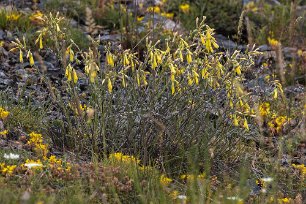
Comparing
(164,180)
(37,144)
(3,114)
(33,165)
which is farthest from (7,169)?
(3,114)

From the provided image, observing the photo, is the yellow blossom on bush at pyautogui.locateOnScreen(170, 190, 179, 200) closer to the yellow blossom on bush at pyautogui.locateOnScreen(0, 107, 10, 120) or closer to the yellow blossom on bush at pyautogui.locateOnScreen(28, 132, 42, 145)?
the yellow blossom on bush at pyautogui.locateOnScreen(28, 132, 42, 145)

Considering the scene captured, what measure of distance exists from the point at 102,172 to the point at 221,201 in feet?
2.54

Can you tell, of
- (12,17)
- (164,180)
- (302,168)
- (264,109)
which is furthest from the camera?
(12,17)

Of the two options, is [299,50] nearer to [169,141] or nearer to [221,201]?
[169,141]

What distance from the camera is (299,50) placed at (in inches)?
305

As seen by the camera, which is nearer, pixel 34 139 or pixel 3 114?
pixel 34 139

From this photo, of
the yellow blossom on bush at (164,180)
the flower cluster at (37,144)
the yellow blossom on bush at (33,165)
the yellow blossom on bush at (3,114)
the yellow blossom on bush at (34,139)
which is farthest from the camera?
the yellow blossom on bush at (3,114)

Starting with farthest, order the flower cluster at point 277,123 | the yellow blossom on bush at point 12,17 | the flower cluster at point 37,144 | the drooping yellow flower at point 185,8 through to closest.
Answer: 1. the drooping yellow flower at point 185,8
2. the yellow blossom on bush at point 12,17
3. the flower cluster at point 277,123
4. the flower cluster at point 37,144

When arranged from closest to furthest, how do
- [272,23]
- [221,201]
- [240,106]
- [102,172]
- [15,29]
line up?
[221,201] → [102,172] → [240,106] → [15,29] → [272,23]

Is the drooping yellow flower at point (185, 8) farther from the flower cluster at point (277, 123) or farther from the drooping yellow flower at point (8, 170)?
the drooping yellow flower at point (8, 170)

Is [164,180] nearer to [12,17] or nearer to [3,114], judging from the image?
[3,114]

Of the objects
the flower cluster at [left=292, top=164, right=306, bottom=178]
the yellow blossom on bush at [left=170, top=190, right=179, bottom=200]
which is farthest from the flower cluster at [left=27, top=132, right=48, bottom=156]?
the flower cluster at [left=292, top=164, right=306, bottom=178]

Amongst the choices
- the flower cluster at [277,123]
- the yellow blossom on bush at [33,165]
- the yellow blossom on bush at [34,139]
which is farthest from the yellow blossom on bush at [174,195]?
the flower cluster at [277,123]

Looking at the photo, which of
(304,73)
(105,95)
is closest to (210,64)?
(105,95)
